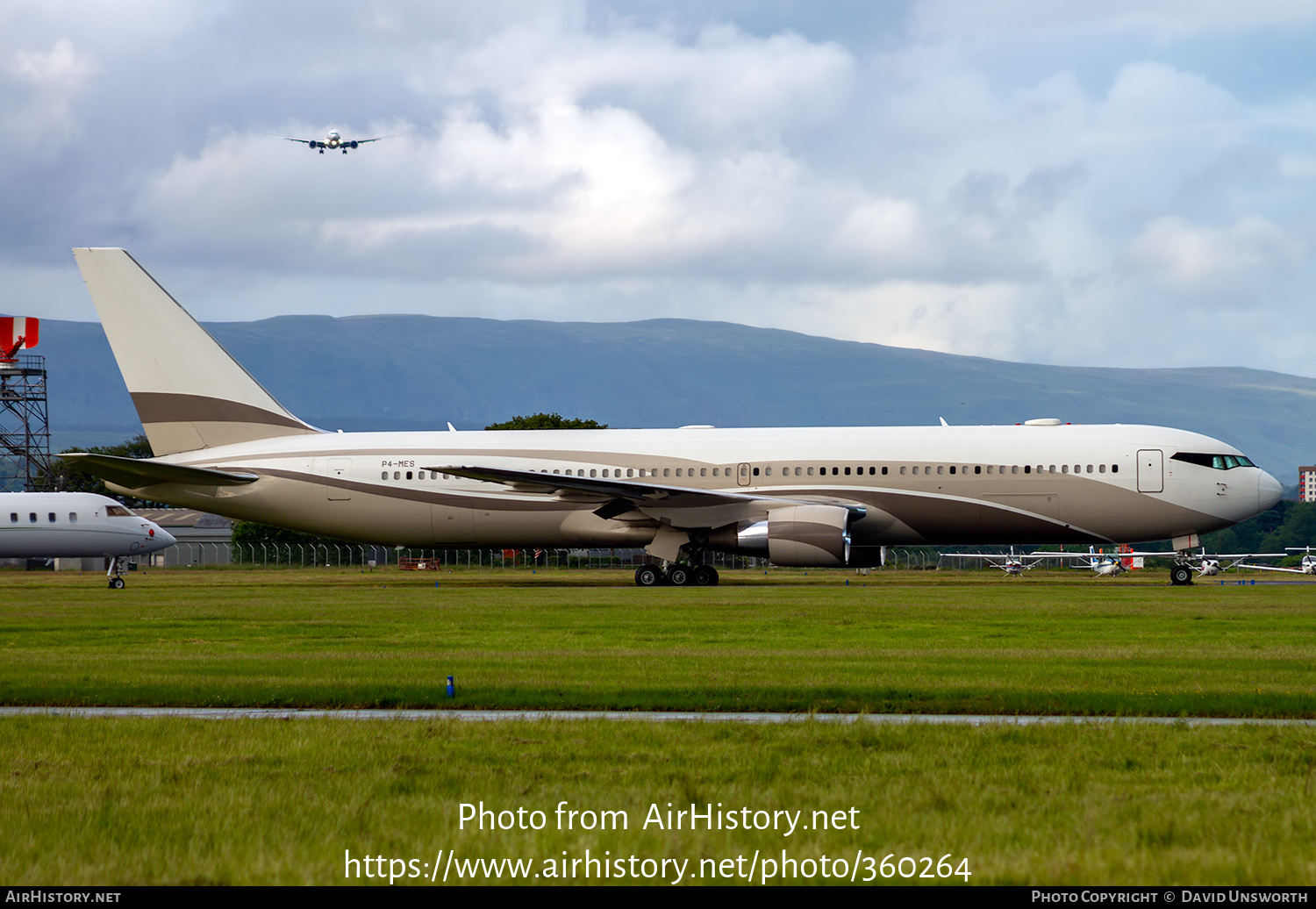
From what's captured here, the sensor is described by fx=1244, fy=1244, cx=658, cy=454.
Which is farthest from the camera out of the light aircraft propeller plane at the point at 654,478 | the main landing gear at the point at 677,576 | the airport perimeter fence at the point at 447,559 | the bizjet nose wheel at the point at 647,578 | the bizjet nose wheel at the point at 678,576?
the airport perimeter fence at the point at 447,559

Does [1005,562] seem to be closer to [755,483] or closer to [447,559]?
[447,559]

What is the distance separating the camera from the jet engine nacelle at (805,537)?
1299 inches

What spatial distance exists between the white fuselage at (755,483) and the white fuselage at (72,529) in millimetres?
7860

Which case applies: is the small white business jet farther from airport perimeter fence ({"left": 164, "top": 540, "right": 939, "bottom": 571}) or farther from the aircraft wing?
airport perimeter fence ({"left": 164, "top": 540, "right": 939, "bottom": 571})

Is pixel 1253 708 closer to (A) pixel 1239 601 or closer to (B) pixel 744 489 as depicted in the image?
(A) pixel 1239 601

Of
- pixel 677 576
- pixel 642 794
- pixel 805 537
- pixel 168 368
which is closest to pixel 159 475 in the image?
pixel 168 368

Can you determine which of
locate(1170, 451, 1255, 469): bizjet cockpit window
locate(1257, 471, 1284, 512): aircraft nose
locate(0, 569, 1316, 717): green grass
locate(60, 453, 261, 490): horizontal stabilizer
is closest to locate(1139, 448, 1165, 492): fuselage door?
locate(1170, 451, 1255, 469): bizjet cockpit window

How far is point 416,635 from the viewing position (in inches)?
795

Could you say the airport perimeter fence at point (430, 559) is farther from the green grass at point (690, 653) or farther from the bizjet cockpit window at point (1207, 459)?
the green grass at point (690, 653)

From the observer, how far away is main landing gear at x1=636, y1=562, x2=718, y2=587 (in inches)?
1452

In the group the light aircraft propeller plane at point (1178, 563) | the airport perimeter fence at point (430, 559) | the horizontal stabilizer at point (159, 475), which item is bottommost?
the airport perimeter fence at point (430, 559)

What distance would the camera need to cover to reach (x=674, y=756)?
899 cm

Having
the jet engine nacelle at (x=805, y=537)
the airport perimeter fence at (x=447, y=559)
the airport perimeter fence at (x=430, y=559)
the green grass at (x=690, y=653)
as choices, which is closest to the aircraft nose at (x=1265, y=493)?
the green grass at (x=690, y=653)

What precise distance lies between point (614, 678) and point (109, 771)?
6.18 meters
